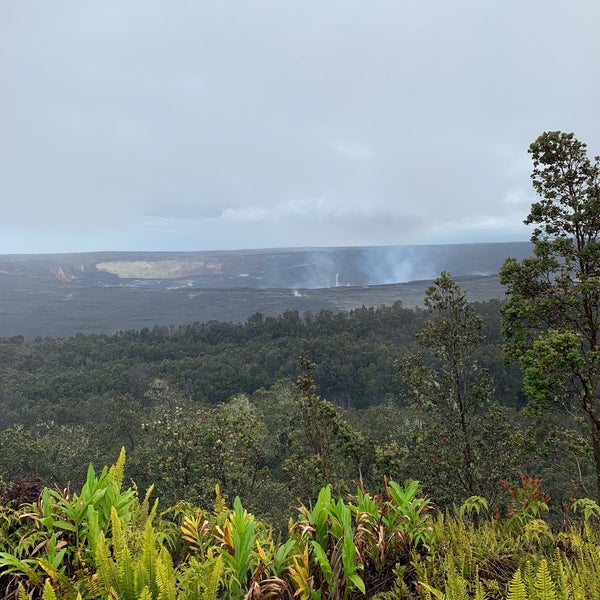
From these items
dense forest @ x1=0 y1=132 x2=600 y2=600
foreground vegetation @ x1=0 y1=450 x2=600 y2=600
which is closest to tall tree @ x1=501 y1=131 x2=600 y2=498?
dense forest @ x1=0 y1=132 x2=600 y2=600

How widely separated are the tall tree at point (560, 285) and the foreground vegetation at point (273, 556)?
13.0 ft

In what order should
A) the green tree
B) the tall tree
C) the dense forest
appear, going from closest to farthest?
the dense forest
the tall tree
the green tree

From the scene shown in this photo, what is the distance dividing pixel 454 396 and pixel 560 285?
140 inches

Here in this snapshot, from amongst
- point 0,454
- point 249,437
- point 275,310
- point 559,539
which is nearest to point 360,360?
point 0,454

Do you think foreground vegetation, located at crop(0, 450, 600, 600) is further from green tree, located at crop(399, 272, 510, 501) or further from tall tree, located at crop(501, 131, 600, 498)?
green tree, located at crop(399, 272, 510, 501)

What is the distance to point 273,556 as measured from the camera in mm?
2943

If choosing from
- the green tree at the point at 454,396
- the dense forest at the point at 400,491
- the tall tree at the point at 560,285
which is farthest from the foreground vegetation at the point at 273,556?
the green tree at the point at 454,396

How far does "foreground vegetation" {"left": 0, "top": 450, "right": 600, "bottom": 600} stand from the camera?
2283mm

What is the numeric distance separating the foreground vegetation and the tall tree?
397 cm

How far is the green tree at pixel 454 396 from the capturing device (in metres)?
9.22

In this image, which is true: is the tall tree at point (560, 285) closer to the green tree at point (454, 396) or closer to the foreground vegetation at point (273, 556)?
the green tree at point (454, 396)

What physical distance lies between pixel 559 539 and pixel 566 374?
4067 millimetres

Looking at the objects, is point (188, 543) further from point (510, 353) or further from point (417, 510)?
point (510, 353)

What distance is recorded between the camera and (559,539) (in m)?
3.60
